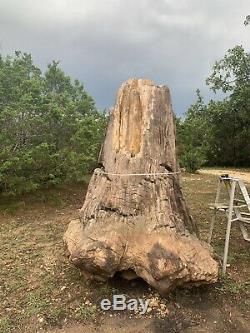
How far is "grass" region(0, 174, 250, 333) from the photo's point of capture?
3453 mm

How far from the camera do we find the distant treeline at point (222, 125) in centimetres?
1534

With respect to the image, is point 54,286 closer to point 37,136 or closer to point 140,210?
point 140,210

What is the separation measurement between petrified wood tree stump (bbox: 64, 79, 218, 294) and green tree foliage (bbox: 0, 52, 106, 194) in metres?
2.98

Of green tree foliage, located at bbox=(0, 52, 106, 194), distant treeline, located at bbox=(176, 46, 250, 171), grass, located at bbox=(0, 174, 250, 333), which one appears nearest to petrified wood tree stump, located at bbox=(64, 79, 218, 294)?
grass, located at bbox=(0, 174, 250, 333)

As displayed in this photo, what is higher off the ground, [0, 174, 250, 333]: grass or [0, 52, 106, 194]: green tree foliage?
[0, 52, 106, 194]: green tree foliage

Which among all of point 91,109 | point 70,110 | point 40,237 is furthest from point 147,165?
point 91,109

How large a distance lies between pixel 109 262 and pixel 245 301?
141 centimetres

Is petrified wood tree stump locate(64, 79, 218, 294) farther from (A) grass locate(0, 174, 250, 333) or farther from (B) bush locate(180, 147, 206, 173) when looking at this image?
(B) bush locate(180, 147, 206, 173)

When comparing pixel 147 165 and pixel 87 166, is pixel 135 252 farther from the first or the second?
pixel 87 166

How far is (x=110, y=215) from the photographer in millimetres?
3773

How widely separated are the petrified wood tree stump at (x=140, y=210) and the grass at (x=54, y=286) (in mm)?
253

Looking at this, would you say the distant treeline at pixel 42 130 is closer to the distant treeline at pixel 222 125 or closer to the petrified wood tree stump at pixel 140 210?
the petrified wood tree stump at pixel 140 210

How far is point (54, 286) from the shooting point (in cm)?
395

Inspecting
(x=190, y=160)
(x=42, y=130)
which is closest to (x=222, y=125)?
(x=190, y=160)
